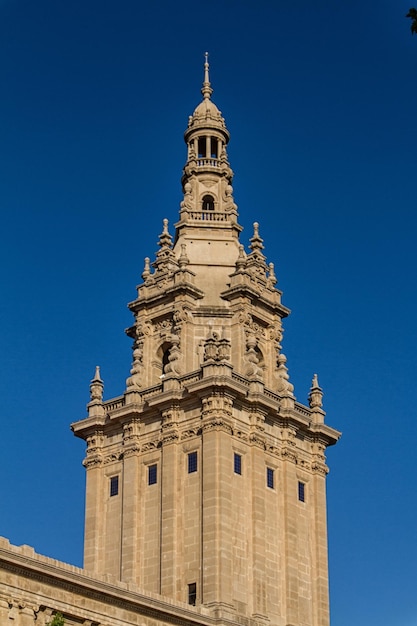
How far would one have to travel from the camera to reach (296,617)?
7769 centimetres

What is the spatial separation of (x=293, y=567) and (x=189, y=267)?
19671mm

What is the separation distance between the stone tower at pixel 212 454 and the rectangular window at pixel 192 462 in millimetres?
167

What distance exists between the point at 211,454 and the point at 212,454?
0.05 m

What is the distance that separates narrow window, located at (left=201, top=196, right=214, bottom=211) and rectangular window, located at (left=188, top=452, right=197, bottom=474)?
19811 millimetres

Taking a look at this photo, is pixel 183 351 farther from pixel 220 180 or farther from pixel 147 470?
pixel 220 180

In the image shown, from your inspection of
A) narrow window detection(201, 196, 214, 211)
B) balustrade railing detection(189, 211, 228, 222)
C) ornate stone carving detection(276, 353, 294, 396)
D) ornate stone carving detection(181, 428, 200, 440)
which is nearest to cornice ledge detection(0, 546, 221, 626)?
ornate stone carving detection(181, 428, 200, 440)

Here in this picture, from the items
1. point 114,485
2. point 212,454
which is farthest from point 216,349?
point 114,485

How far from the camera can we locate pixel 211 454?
251 feet

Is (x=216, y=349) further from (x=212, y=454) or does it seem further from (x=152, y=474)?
(x=152, y=474)

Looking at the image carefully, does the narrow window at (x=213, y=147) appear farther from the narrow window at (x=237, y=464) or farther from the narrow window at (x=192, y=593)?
the narrow window at (x=192, y=593)

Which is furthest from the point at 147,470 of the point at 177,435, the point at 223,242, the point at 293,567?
the point at 223,242

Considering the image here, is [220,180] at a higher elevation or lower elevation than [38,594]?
higher

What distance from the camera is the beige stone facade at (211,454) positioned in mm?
75812

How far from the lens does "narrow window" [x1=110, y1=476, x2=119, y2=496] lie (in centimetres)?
8106
